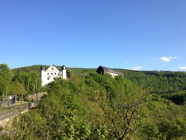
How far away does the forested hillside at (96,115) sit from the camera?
659 centimetres

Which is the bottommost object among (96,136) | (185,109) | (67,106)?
(185,109)

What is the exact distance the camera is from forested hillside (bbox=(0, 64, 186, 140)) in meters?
6.59

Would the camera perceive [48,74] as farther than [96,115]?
Yes

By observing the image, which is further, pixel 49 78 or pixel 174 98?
pixel 174 98

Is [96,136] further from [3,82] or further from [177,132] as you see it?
[3,82]

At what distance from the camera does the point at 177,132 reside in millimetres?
35531

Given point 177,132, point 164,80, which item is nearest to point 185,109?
point 177,132

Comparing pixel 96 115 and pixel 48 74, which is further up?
pixel 48 74

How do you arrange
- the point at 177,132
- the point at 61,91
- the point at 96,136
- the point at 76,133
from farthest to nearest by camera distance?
the point at 177,132, the point at 61,91, the point at 96,136, the point at 76,133

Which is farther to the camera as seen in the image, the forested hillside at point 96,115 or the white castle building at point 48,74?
the white castle building at point 48,74

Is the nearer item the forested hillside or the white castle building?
the forested hillside

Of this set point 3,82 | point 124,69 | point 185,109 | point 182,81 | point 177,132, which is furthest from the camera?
point 124,69

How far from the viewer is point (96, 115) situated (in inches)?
301

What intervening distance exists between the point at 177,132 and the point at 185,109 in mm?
41361
